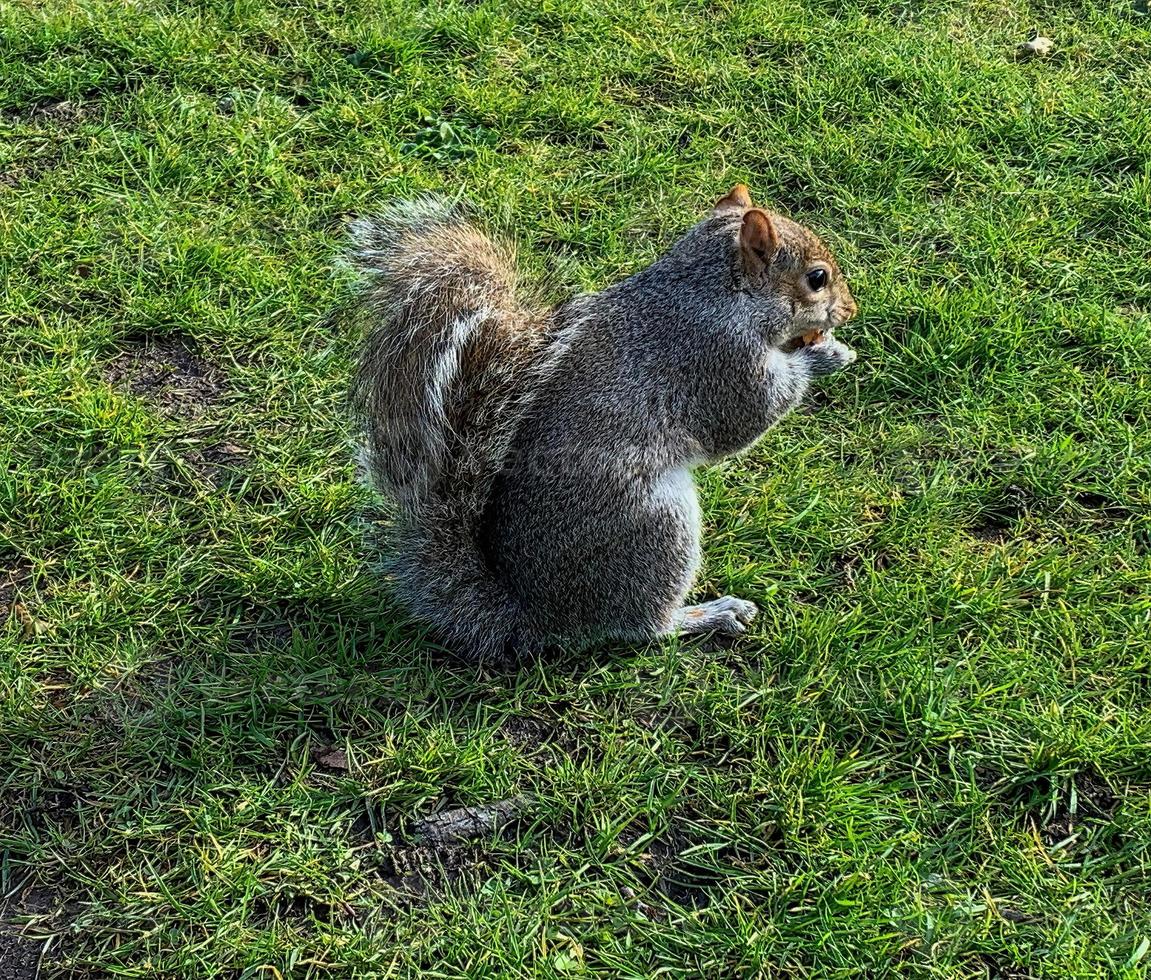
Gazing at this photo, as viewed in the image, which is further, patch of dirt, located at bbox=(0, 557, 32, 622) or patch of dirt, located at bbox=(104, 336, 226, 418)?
patch of dirt, located at bbox=(104, 336, 226, 418)

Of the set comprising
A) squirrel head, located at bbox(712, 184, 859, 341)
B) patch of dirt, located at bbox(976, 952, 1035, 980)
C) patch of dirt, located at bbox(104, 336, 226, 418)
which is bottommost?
patch of dirt, located at bbox(976, 952, 1035, 980)

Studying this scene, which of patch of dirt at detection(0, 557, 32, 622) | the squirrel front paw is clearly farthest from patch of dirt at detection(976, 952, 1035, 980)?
patch of dirt at detection(0, 557, 32, 622)

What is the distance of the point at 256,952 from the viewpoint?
174cm

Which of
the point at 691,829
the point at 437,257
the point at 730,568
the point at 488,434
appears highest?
the point at 437,257

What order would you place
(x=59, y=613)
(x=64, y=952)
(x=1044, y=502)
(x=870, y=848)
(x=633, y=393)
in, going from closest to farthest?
(x=64, y=952) → (x=870, y=848) → (x=633, y=393) → (x=59, y=613) → (x=1044, y=502)

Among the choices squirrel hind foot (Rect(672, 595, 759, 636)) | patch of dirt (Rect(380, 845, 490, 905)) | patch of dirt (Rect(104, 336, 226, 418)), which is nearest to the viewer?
patch of dirt (Rect(380, 845, 490, 905))

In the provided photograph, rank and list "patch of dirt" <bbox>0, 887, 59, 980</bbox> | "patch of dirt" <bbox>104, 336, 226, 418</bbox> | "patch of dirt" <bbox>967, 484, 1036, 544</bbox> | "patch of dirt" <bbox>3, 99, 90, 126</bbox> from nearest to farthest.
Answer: "patch of dirt" <bbox>0, 887, 59, 980</bbox> < "patch of dirt" <bbox>967, 484, 1036, 544</bbox> < "patch of dirt" <bbox>104, 336, 226, 418</bbox> < "patch of dirt" <bbox>3, 99, 90, 126</bbox>

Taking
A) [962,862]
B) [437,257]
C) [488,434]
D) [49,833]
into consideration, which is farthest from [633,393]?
[49,833]

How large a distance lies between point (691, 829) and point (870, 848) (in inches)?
11.6

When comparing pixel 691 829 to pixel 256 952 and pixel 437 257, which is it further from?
pixel 437 257

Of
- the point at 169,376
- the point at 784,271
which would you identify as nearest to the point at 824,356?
the point at 784,271

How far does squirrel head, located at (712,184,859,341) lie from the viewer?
6.74 ft

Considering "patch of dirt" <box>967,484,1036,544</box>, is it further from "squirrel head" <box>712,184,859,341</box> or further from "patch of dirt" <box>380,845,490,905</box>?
"patch of dirt" <box>380,845,490,905</box>

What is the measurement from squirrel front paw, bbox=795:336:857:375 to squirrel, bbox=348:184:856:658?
0.21 feet
